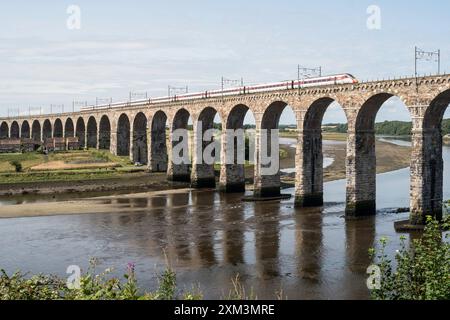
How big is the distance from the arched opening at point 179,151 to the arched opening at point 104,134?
31169 mm

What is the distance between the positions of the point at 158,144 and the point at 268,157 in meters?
27.2

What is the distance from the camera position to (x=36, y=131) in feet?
438

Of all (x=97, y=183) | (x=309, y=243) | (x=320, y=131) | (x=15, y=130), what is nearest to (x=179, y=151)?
(x=97, y=183)

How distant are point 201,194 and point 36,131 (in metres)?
89.0

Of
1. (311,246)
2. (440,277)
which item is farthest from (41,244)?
(440,277)

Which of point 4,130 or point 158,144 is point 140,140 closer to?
point 158,144

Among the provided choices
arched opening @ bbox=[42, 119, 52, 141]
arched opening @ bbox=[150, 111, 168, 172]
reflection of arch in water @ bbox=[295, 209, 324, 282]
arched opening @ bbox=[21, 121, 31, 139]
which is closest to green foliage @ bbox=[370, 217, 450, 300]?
reflection of arch in water @ bbox=[295, 209, 324, 282]

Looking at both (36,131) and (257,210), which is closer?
(257,210)

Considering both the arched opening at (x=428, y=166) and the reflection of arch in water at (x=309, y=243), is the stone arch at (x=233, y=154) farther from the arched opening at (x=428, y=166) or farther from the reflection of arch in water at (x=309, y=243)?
the arched opening at (x=428, y=166)

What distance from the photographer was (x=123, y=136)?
8975 centimetres

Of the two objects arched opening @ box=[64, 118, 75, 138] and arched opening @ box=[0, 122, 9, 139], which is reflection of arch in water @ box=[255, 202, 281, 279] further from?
arched opening @ box=[0, 122, 9, 139]

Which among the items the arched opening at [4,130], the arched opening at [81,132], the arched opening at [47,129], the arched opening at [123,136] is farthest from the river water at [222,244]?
the arched opening at [4,130]

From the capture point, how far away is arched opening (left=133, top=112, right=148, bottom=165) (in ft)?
270
